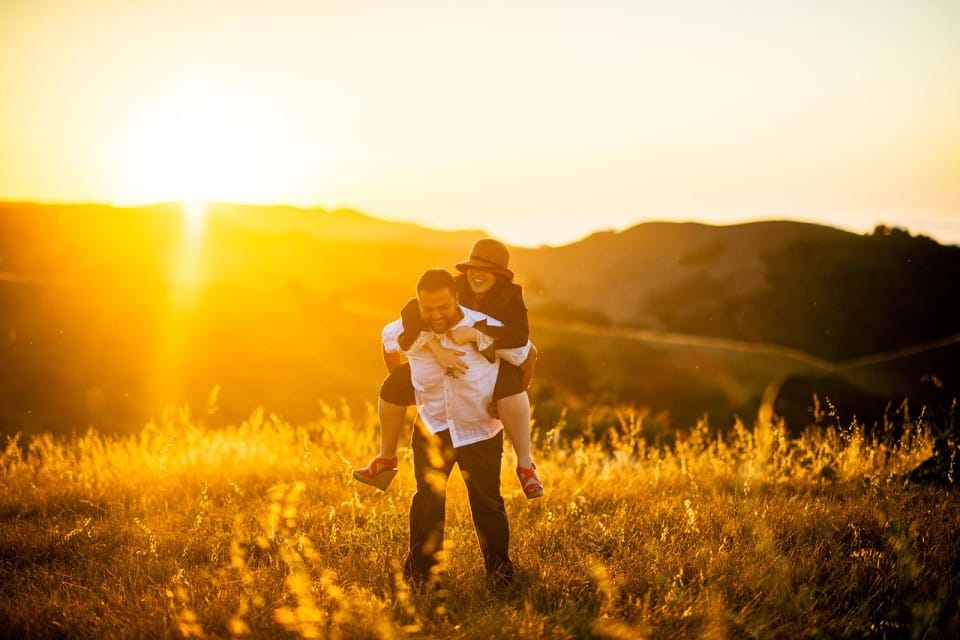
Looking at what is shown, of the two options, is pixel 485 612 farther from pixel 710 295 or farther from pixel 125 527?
pixel 710 295

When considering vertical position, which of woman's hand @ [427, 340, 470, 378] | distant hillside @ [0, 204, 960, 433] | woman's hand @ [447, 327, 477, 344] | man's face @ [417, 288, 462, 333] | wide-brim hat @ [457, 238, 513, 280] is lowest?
distant hillside @ [0, 204, 960, 433]

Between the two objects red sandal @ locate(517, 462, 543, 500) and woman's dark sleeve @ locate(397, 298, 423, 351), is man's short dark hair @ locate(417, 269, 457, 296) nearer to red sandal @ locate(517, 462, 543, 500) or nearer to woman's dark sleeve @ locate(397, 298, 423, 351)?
woman's dark sleeve @ locate(397, 298, 423, 351)

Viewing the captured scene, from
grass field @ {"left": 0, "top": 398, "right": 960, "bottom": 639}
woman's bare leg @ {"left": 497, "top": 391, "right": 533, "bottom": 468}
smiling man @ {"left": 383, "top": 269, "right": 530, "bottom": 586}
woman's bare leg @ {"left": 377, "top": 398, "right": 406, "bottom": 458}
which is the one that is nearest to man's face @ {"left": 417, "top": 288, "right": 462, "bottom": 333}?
smiling man @ {"left": 383, "top": 269, "right": 530, "bottom": 586}

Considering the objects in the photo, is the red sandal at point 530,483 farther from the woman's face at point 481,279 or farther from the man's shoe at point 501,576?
the woman's face at point 481,279

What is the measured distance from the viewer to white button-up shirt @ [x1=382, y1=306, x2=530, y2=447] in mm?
3559

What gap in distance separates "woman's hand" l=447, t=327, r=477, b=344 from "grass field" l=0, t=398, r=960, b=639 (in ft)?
4.06

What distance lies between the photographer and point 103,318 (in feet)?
116

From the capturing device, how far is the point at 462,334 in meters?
3.45

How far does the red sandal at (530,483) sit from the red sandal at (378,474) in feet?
2.50

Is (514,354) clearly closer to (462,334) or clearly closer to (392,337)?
(462,334)

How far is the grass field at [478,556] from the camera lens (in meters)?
3.23

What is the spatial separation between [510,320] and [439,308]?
46cm

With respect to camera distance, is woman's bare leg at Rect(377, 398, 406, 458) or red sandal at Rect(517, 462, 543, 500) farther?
woman's bare leg at Rect(377, 398, 406, 458)

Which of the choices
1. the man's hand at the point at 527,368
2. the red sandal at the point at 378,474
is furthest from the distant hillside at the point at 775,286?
the red sandal at the point at 378,474
